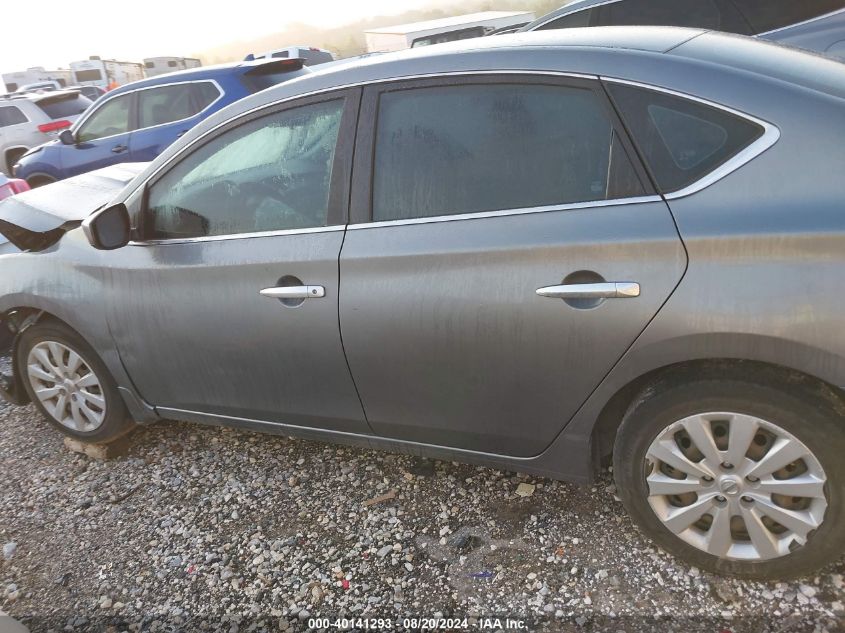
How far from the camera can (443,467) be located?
2820mm

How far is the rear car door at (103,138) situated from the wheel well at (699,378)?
680cm

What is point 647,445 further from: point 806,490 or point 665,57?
point 665,57

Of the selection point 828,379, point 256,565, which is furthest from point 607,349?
point 256,565

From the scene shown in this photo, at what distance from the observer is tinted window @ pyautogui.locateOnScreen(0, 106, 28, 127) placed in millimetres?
10664

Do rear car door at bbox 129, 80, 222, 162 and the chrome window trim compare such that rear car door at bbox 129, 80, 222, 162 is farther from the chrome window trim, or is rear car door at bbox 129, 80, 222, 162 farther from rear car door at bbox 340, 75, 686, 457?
rear car door at bbox 340, 75, 686, 457

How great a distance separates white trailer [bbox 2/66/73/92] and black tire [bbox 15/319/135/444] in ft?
93.4

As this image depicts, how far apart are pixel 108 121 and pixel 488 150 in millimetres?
6827

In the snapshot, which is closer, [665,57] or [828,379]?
[828,379]

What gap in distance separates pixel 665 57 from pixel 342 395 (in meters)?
1.63

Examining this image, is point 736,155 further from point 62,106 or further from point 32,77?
point 32,77

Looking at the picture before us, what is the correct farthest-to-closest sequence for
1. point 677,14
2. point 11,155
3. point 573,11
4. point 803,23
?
point 11,155 < point 573,11 < point 677,14 < point 803,23

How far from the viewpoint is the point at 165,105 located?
22.9 ft

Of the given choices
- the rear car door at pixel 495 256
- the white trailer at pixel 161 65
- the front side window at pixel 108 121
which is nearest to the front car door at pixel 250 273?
the rear car door at pixel 495 256

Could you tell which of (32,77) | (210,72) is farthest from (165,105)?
(32,77)
